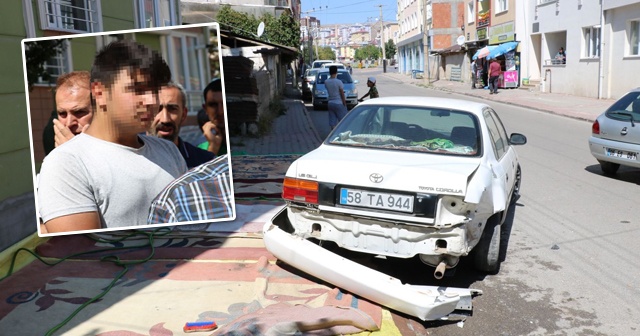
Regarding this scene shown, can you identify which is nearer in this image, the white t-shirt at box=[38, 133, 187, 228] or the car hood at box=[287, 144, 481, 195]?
the white t-shirt at box=[38, 133, 187, 228]

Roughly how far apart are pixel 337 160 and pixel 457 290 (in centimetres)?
145

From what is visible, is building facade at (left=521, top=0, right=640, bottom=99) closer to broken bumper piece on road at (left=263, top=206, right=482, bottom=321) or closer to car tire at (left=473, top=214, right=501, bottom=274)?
car tire at (left=473, top=214, right=501, bottom=274)

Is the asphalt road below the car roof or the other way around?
below

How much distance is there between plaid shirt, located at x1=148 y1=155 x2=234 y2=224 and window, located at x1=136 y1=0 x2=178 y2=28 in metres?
7.62

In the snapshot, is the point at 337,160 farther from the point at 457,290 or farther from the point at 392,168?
the point at 457,290

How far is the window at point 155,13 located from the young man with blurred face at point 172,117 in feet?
25.2

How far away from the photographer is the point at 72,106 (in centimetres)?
263

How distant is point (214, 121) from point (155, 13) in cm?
888

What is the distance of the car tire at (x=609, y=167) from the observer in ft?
32.6

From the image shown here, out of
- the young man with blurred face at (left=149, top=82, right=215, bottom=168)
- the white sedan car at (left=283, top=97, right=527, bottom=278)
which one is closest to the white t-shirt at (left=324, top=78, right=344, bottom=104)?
the white sedan car at (left=283, top=97, right=527, bottom=278)

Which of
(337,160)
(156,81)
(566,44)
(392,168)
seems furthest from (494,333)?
(566,44)

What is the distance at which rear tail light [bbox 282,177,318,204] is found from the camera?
5035mm

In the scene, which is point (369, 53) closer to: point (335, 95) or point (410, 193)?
point (335, 95)

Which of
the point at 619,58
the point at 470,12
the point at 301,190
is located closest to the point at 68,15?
the point at 301,190
